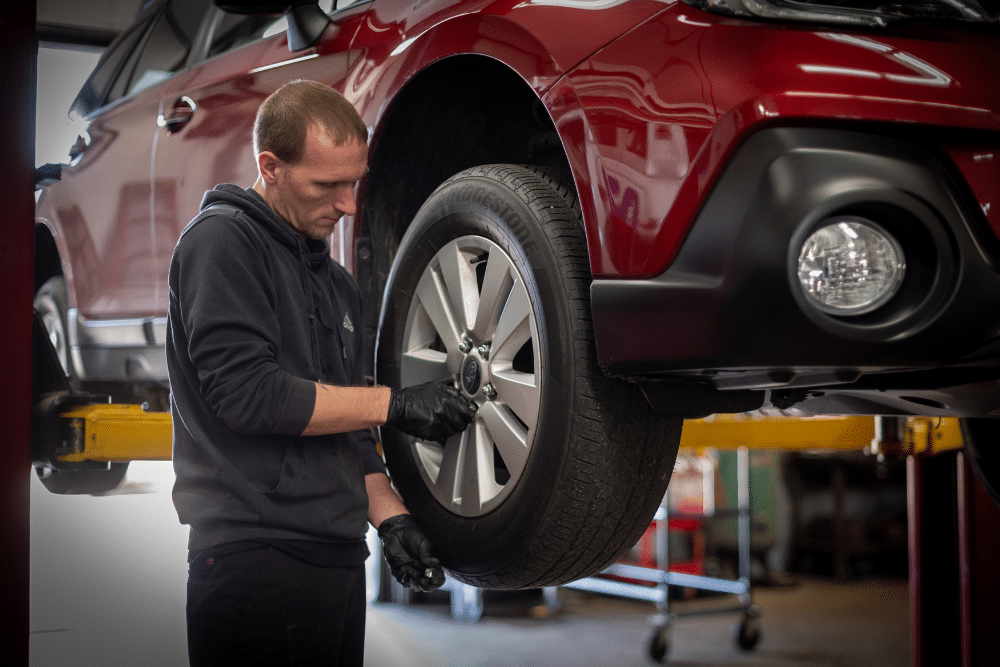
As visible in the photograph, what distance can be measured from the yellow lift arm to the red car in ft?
2.11

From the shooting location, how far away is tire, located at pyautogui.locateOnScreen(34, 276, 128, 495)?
306 centimetres

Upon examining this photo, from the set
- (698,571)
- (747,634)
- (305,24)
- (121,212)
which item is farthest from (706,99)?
(698,571)

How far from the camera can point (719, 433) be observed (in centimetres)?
270

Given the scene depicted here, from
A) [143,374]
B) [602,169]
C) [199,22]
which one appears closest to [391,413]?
[602,169]

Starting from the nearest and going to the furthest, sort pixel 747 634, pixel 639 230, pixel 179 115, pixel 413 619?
pixel 639 230 → pixel 179 115 → pixel 747 634 → pixel 413 619

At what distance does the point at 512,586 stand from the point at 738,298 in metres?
0.70

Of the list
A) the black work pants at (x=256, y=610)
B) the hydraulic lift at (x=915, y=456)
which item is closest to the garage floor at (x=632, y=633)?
the hydraulic lift at (x=915, y=456)

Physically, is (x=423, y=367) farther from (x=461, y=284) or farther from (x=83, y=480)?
(x=83, y=480)

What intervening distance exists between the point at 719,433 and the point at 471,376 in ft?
4.21

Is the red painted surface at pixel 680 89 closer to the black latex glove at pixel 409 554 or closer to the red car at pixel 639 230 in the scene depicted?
the red car at pixel 639 230

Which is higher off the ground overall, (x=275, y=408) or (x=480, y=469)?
(x=275, y=408)

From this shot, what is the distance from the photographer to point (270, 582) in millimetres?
1479

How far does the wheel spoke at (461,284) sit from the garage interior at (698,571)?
0.76 metres

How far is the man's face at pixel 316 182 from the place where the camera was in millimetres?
1507
